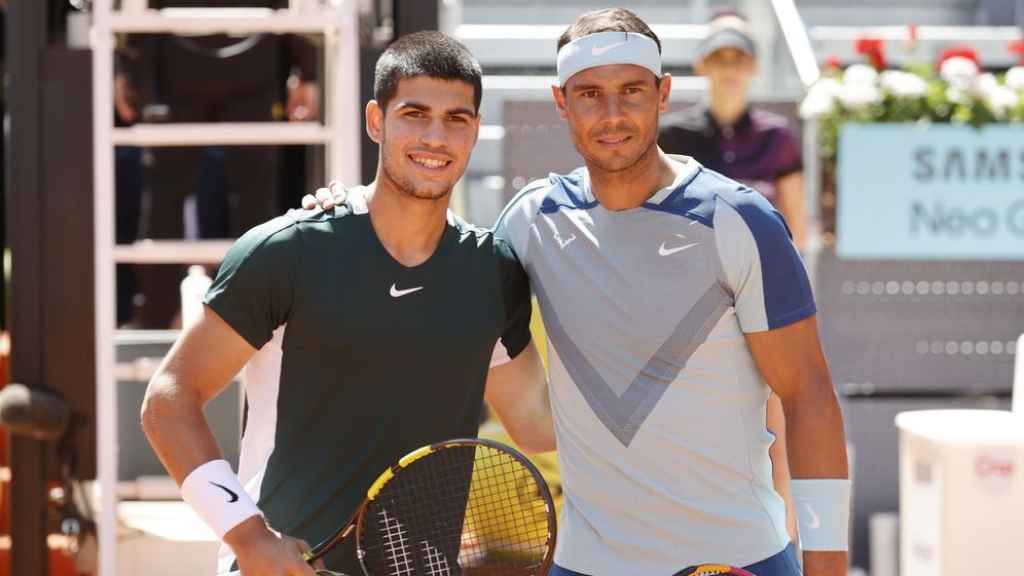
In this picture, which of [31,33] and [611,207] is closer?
[611,207]

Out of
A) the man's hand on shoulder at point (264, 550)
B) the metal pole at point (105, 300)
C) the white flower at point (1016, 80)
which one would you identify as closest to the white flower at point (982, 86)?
the white flower at point (1016, 80)

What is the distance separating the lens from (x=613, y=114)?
2.79 metres

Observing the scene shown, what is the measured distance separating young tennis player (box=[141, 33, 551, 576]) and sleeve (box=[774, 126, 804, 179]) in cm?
337

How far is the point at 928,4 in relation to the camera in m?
11.0

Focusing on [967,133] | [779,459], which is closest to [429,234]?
[779,459]

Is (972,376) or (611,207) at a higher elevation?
(611,207)

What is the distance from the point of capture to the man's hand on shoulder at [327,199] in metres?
2.85

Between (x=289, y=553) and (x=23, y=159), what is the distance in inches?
99.6

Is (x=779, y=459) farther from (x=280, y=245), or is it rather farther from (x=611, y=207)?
→ (x=280, y=245)

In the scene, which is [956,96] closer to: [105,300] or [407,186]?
[105,300]

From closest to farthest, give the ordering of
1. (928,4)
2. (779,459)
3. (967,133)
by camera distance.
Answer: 1. (779,459)
2. (967,133)
3. (928,4)

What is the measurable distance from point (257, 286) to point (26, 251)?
7.38 ft

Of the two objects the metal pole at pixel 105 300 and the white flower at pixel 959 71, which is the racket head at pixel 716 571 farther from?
the white flower at pixel 959 71

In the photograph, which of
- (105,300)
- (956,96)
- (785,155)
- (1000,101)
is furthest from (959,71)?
(105,300)
